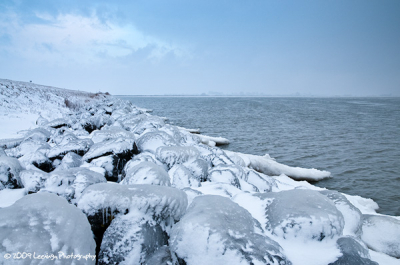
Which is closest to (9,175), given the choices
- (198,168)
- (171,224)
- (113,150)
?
(113,150)

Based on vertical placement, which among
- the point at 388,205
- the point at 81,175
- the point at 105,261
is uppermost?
the point at 81,175

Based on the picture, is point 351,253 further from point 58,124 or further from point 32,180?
point 58,124

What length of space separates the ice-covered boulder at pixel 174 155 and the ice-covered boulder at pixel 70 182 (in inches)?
53.4

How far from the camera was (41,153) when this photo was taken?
4.39m

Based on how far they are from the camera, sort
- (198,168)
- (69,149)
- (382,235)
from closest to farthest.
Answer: (382,235) → (198,168) → (69,149)

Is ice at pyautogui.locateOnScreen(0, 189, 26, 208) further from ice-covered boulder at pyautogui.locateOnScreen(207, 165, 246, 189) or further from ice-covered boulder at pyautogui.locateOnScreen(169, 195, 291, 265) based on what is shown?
ice-covered boulder at pyautogui.locateOnScreen(207, 165, 246, 189)

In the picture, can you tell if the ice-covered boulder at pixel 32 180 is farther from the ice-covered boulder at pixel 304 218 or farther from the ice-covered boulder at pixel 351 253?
the ice-covered boulder at pixel 351 253

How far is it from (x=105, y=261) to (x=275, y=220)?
5.92 feet

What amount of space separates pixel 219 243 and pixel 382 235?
2.63 metres

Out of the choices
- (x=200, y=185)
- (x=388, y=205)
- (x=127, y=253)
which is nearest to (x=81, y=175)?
(x=127, y=253)

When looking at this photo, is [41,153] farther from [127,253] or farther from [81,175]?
[127,253]

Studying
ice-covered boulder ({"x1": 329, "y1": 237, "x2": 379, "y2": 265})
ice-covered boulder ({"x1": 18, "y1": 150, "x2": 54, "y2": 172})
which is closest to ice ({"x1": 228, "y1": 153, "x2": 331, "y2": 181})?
ice-covered boulder ({"x1": 329, "y1": 237, "x2": 379, "y2": 265})

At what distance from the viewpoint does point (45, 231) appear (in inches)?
68.5

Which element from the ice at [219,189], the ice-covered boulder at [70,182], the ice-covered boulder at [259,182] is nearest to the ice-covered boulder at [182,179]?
the ice at [219,189]
